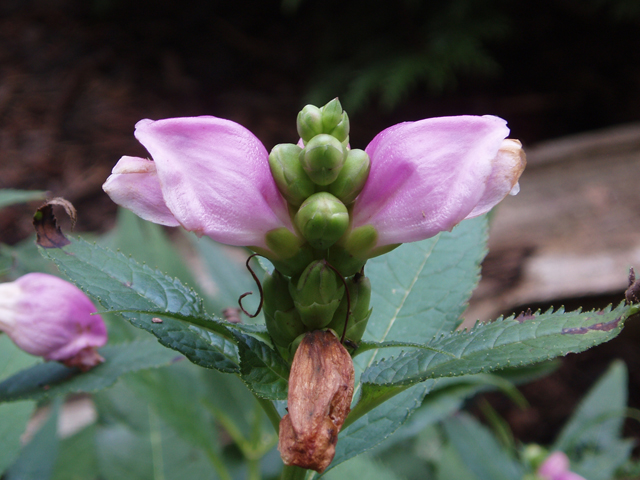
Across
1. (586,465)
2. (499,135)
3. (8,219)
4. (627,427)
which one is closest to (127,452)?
(499,135)

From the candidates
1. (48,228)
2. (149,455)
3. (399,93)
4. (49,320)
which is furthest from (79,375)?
(399,93)

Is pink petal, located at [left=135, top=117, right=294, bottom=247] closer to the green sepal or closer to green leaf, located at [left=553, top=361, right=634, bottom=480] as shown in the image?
the green sepal

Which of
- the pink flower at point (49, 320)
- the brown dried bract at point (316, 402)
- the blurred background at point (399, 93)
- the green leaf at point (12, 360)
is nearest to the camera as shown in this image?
the brown dried bract at point (316, 402)

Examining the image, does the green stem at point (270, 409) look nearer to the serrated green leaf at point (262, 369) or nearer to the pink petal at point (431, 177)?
the serrated green leaf at point (262, 369)

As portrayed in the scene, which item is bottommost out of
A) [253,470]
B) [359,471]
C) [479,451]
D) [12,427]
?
A: [479,451]

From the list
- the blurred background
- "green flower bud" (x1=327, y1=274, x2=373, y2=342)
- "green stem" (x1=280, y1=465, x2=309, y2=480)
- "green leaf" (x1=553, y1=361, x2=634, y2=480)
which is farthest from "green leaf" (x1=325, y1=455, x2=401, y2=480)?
the blurred background

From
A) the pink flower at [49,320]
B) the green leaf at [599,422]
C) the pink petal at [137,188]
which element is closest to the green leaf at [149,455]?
the pink flower at [49,320]

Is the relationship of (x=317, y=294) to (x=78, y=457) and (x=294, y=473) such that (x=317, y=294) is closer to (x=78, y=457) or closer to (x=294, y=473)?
(x=294, y=473)

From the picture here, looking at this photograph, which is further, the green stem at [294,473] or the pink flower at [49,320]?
the pink flower at [49,320]
